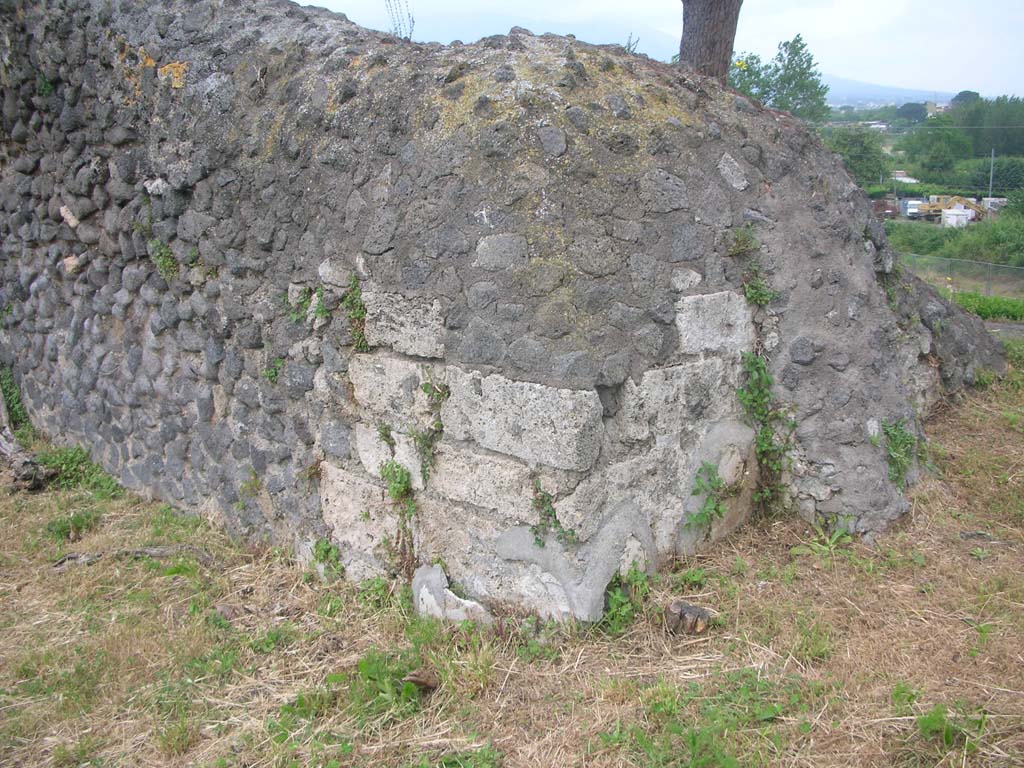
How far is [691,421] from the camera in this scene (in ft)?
12.1

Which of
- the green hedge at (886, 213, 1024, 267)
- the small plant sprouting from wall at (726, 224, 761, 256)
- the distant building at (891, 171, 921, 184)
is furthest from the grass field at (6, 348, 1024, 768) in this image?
the distant building at (891, 171, 921, 184)

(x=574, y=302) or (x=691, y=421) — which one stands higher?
(x=574, y=302)

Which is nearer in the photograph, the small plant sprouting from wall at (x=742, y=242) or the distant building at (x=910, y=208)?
the small plant sprouting from wall at (x=742, y=242)

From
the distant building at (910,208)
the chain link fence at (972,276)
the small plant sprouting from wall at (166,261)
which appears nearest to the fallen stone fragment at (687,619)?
the small plant sprouting from wall at (166,261)

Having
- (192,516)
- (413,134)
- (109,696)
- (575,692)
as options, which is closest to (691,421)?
(575,692)

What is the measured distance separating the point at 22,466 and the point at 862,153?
47.5 ft

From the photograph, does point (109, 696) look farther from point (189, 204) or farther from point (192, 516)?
point (189, 204)

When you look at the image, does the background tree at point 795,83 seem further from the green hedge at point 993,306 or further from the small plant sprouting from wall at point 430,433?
the small plant sprouting from wall at point 430,433

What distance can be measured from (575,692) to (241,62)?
337cm

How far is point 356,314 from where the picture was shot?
3818 mm

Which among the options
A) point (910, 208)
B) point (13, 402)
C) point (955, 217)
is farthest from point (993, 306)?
point (13, 402)

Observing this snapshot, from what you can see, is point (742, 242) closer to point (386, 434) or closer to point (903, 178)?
point (386, 434)

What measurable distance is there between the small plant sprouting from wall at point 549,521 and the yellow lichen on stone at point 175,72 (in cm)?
282

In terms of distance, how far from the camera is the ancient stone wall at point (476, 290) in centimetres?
341
